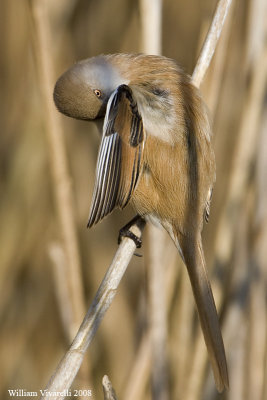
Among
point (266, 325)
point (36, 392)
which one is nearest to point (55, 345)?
point (36, 392)

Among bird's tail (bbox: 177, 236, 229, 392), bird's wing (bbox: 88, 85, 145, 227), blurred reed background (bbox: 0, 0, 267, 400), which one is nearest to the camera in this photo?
bird's tail (bbox: 177, 236, 229, 392)

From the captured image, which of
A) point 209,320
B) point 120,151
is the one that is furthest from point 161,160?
point 209,320

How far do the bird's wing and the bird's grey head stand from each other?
0.15m

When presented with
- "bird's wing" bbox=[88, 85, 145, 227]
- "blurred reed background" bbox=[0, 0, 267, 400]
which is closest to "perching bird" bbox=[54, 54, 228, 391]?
"bird's wing" bbox=[88, 85, 145, 227]

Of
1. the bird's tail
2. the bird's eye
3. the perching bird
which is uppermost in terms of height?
the bird's eye

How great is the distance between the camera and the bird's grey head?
5.87 feet

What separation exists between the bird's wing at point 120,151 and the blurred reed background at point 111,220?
0.24 meters

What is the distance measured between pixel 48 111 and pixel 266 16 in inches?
31.7

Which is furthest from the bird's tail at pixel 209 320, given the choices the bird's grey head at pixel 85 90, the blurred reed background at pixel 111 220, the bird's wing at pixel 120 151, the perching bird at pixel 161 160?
the bird's grey head at pixel 85 90

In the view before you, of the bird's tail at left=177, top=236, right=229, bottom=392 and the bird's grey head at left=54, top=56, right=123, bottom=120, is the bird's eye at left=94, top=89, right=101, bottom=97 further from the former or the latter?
the bird's tail at left=177, top=236, right=229, bottom=392

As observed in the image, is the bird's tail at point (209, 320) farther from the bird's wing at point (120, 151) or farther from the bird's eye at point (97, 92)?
the bird's eye at point (97, 92)

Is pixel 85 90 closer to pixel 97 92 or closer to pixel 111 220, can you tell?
pixel 97 92

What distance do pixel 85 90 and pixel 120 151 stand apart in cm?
27

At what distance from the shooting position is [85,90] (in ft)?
5.87
